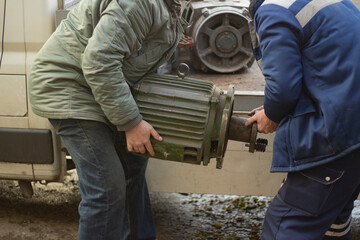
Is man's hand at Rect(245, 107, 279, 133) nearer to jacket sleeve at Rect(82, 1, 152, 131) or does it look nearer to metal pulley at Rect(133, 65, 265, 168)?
metal pulley at Rect(133, 65, 265, 168)

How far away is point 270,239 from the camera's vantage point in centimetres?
232

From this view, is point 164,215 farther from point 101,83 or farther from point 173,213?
point 101,83

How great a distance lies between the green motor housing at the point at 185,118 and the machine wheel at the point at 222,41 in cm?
141

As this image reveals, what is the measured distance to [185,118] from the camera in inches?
94.3

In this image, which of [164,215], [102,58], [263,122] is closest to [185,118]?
[263,122]

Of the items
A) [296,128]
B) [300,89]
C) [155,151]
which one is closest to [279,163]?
[296,128]

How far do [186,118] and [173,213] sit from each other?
1.75m

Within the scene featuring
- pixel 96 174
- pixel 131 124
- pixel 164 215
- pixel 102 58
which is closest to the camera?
pixel 102 58

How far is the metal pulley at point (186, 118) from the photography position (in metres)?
2.40

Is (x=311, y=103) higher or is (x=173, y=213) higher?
(x=311, y=103)

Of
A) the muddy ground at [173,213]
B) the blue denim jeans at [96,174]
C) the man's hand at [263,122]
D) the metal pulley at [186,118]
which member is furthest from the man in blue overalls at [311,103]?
the muddy ground at [173,213]

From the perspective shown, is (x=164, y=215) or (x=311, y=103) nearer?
(x=311, y=103)

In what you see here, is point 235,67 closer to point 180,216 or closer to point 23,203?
point 180,216

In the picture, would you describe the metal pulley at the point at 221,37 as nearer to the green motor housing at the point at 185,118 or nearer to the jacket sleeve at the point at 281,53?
the green motor housing at the point at 185,118
